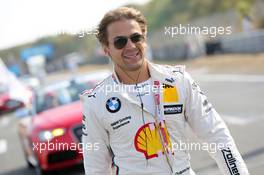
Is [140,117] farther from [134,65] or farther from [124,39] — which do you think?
[124,39]

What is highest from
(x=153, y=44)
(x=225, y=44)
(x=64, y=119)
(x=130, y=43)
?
(x=130, y=43)

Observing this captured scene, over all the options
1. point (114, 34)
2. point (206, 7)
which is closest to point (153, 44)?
point (206, 7)

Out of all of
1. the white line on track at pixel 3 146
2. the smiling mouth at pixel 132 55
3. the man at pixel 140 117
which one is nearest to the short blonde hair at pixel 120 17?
the man at pixel 140 117

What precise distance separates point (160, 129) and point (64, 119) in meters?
5.82

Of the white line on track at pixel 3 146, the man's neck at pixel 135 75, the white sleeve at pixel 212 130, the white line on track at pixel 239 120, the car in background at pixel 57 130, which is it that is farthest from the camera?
the white line on track at pixel 3 146

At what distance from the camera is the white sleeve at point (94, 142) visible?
283 cm

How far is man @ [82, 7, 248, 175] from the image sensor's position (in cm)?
276

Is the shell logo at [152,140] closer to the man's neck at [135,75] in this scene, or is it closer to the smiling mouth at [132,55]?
the man's neck at [135,75]

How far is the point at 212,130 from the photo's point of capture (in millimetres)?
2779

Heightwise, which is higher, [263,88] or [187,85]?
[187,85]

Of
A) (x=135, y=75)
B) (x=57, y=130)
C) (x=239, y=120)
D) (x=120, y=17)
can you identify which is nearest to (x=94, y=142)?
(x=135, y=75)

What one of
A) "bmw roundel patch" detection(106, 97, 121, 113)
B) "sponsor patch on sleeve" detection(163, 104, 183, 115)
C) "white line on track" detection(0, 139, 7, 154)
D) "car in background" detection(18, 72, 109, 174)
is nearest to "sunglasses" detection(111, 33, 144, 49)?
"bmw roundel patch" detection(106, 97, 121, 113)

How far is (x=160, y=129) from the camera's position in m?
2.77

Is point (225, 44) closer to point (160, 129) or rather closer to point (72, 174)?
point (72, 174)
